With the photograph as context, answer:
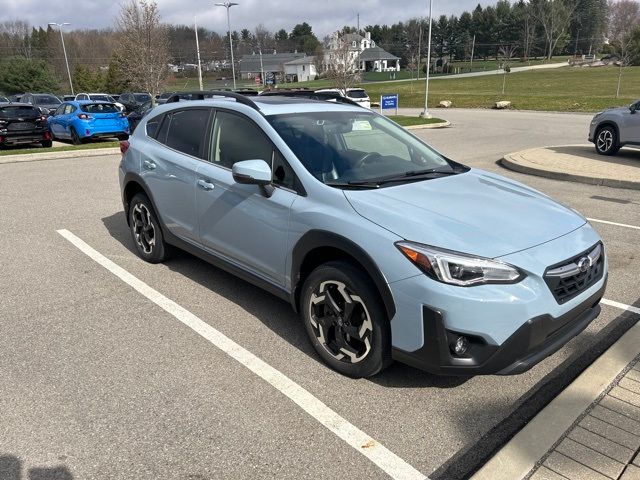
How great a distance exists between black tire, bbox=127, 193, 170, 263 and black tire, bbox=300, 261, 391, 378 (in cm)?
238

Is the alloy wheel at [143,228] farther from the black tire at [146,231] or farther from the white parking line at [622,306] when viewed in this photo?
the white parking line at [622,306]

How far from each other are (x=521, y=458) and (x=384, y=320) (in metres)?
0.98

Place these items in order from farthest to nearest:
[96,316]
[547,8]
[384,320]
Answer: [547,8] → [96,316] → [384,320]

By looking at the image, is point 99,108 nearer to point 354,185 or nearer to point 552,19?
point 354,185

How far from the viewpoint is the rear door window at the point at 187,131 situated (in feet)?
15.0

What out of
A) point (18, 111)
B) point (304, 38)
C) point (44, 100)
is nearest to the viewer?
point (18, 111)

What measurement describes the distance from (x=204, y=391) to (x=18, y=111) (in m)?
16.4

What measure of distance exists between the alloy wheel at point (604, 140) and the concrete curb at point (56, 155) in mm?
13184

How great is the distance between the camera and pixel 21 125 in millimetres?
16062

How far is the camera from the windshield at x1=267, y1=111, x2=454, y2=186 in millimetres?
3676

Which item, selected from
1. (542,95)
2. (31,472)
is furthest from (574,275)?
(542,95)

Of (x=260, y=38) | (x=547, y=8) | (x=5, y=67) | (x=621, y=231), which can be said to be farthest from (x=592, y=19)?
(x=621, y=231)

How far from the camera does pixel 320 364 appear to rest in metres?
3.53

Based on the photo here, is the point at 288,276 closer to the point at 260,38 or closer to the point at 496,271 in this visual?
the point at 496,271
